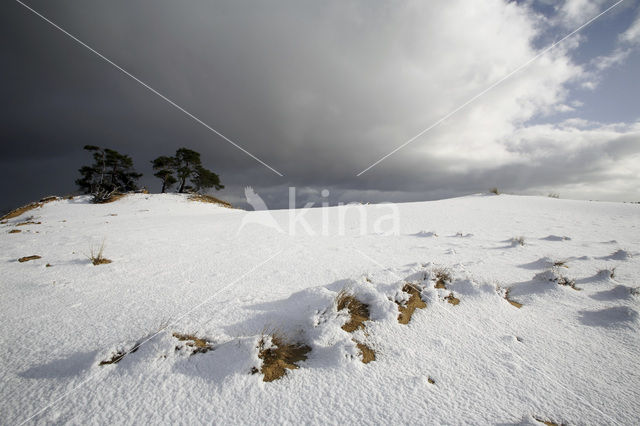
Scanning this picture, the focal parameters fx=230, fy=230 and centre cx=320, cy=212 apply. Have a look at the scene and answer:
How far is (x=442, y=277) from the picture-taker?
9.54ft

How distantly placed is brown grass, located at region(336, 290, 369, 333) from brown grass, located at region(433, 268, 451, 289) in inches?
43.3

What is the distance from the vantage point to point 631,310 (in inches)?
87.1

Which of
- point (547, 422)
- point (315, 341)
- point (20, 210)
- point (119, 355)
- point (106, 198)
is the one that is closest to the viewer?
point (547, 422)

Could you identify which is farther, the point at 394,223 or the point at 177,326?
the point at 394,223

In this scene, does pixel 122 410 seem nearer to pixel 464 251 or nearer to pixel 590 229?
pixel 464 251

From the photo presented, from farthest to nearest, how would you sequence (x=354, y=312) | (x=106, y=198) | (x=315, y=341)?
→ (x=106, y=198)
(x=354, y=312)
(x=315, y=341)

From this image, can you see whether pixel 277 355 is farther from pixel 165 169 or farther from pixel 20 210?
pixel 165 169

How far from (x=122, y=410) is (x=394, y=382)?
1637mm

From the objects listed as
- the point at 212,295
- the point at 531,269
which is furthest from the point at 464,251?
the point at 212,295

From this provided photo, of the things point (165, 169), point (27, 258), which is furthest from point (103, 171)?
point (27, 258)

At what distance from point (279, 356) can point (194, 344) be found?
2.22 feet

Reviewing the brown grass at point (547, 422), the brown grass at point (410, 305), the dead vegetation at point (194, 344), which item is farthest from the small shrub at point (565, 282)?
the dead vegetation at point (194, 344)

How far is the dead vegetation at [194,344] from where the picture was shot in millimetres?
1723

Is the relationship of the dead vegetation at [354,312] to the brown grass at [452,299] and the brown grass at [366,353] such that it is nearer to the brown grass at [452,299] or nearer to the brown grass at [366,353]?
the brown grass at [366,353]
